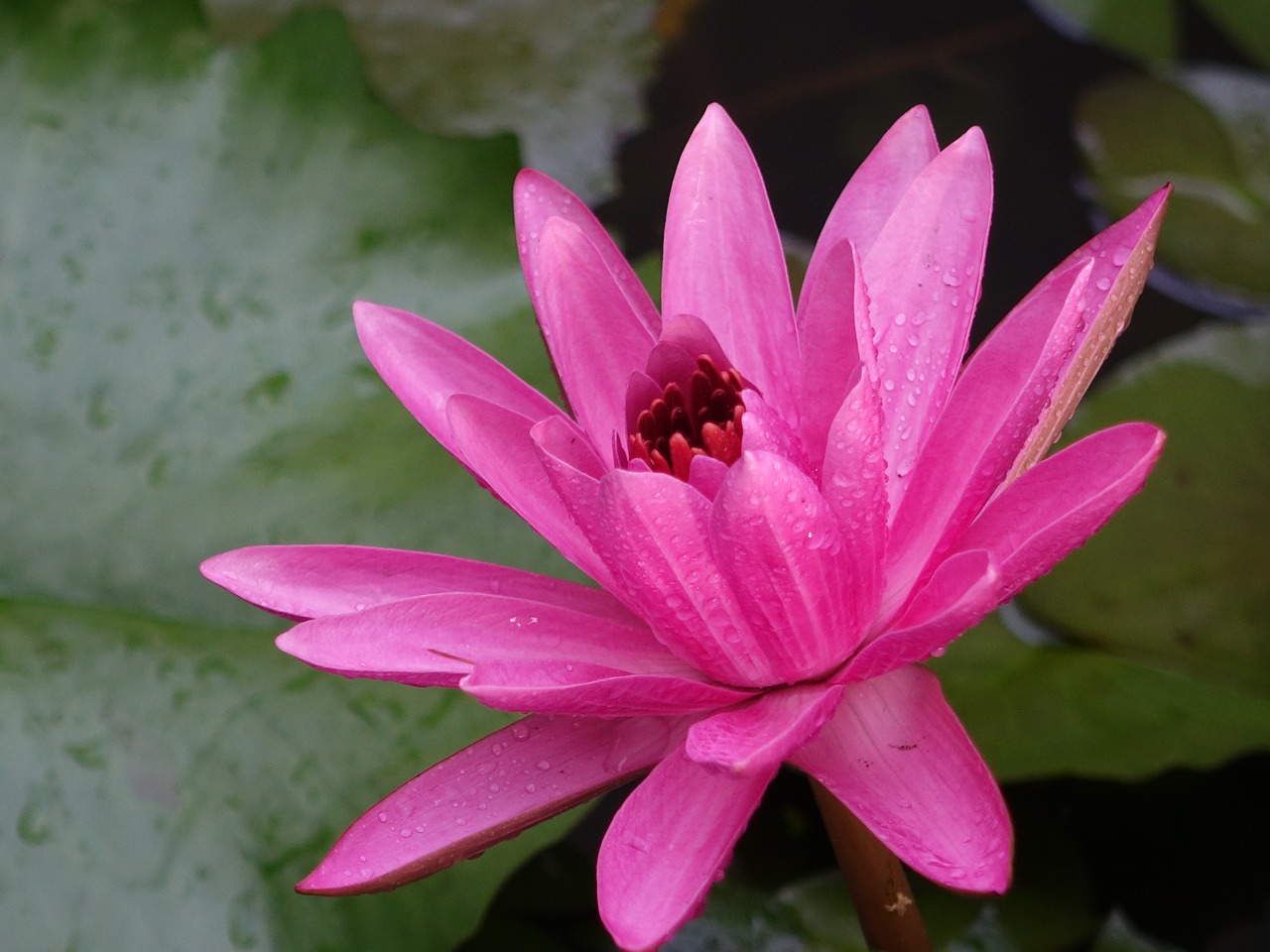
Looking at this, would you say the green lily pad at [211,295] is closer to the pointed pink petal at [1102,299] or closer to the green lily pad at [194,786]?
the green lily pad at [194,786]

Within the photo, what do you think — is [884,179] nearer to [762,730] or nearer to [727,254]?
[727,254]

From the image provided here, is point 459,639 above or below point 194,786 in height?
above

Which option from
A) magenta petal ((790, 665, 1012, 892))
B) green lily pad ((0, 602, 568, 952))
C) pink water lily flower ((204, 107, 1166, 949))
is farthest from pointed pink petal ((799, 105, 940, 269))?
green lily pad ((0, 602, 568, 952))

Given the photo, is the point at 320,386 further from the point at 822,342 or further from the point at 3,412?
the point at 822,342

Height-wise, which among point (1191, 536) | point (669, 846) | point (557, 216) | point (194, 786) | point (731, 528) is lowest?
point (1191, 536)

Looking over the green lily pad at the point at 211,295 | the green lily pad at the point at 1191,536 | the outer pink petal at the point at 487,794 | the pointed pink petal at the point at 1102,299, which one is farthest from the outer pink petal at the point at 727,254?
the green lily pad at the point at 1191,536

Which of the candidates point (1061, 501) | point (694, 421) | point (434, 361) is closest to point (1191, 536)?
point (1061, 501)

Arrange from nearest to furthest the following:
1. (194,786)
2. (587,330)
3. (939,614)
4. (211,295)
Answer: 1. (939,614)
2. (587,330)
3. (194,786)
4. (211,295)
